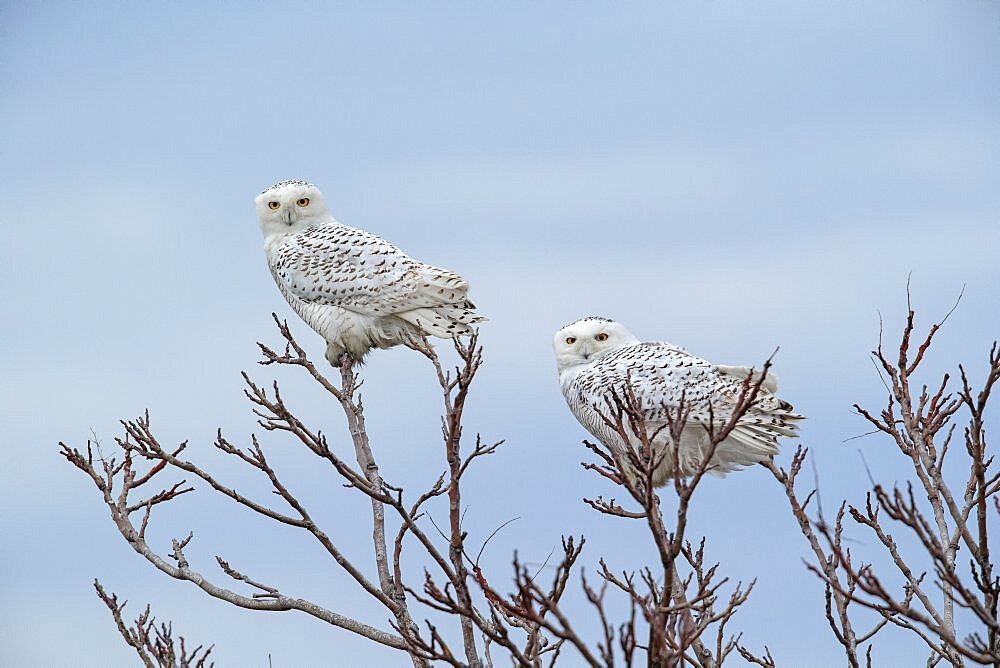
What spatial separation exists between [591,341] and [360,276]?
1.55 m

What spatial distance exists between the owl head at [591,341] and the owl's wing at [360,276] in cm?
74

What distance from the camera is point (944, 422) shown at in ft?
18.8

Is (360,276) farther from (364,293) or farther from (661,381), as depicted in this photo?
(661,381)

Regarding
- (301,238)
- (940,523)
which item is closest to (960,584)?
(940,523)

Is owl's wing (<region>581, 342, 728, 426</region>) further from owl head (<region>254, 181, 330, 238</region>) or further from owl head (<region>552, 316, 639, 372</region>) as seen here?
owl head (<region>254, 181, 330, 238</region>)

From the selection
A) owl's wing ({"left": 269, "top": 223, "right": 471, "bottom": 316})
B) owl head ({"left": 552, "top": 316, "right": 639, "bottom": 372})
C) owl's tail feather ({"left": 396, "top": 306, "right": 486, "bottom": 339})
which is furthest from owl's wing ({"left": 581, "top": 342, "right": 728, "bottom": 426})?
owl's wing ({"left": 269, "top": 223, "right": 471, "bottom": 316})

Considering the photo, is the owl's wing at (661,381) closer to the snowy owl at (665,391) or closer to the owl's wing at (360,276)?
the snowy owl at (665,391)

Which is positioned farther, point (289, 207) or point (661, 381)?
point (289, 207)

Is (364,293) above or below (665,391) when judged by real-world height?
above

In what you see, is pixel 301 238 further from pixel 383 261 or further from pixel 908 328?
pixel 908 328

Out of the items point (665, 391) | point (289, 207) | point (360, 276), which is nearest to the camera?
point (665, 391)

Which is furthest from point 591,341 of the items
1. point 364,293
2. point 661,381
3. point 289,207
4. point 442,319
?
point 289,207

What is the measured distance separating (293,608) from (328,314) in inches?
122

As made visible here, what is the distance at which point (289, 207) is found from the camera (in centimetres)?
880
